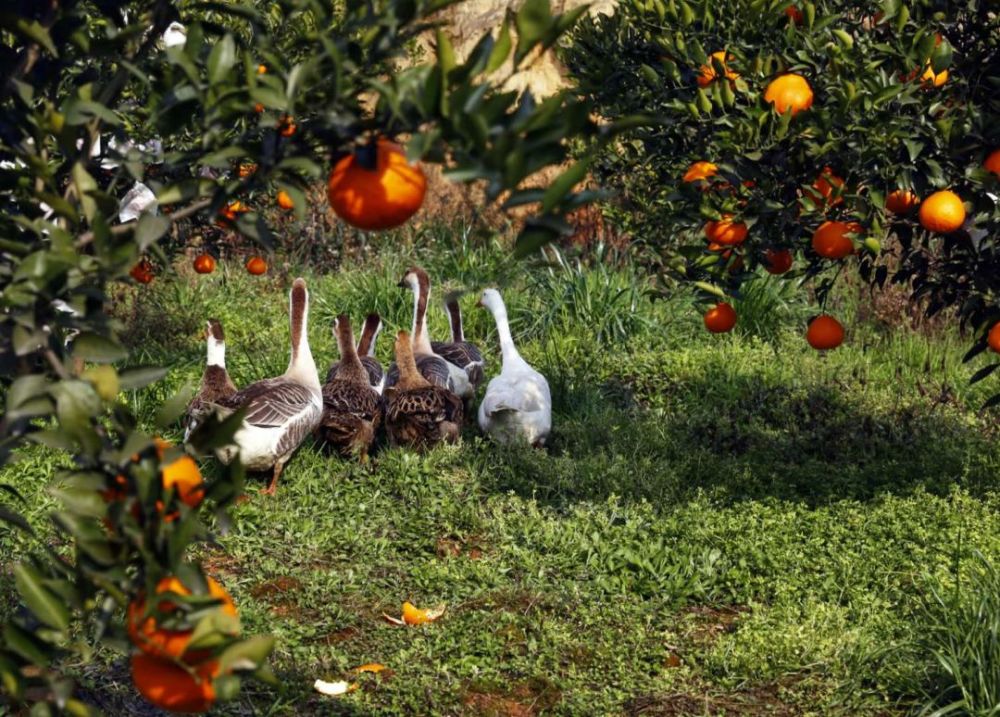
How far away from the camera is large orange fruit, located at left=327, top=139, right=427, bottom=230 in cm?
200

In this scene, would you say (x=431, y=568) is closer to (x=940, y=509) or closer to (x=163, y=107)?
(x=940, y=509)

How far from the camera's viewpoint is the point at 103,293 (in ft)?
6.56

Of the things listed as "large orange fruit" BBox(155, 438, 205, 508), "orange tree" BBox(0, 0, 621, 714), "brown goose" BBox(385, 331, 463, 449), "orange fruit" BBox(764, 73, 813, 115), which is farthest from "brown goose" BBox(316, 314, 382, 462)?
"large orange fruit" BBox(155, 438, 205, 508)

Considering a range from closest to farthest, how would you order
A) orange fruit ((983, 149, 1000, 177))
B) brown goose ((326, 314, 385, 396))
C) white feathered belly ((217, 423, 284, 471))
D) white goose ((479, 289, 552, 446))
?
orange fruit ((983, 149, 1000, 177)) → white feathered belly ((217, 423, 284, 471)) → white goose ((479, 289, 552, 446)) → brown goose ((326, 314, 385, 396))

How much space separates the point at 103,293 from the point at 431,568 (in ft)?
11.7

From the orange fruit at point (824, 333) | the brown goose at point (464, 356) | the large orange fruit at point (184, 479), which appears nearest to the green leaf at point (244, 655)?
the large orange fruit at point (184, 479)

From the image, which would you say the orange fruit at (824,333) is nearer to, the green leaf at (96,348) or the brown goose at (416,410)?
the brown goose at (416,410)

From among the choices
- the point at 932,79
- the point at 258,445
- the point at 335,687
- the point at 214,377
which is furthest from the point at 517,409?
the point at 932,79

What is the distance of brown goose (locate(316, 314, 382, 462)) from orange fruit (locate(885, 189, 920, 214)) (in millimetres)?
3057

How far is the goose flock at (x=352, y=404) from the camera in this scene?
617 centimetres

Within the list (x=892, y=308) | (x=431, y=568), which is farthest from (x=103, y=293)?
(x=892, y=308)

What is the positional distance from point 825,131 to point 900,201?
53cm

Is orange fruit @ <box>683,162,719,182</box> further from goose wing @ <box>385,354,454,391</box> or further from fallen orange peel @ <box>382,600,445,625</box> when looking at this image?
goose wing @ <box>385,354,454,391</box>

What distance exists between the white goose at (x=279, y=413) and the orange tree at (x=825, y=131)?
2203mm
